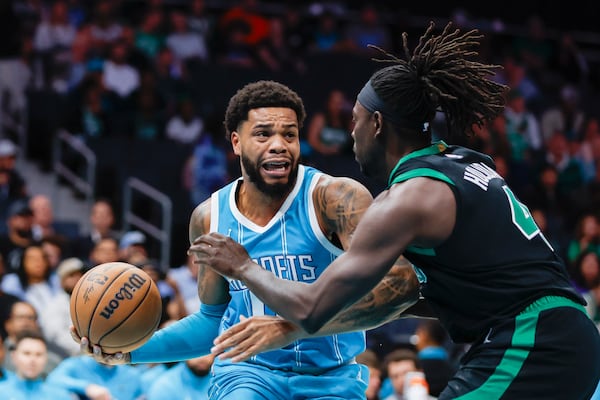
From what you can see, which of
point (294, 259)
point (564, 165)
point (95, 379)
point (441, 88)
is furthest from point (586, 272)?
point (441, 88)

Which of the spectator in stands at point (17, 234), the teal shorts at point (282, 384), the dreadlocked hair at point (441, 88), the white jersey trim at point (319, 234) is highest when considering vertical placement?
the dreadlocked hair at point (441, 88)

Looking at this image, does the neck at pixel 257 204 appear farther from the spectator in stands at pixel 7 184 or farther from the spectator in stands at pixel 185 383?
the spectator in stands at pixel 7 184

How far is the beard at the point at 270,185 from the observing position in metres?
4.79

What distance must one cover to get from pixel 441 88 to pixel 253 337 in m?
1.17

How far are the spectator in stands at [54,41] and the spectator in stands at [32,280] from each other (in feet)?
13.5

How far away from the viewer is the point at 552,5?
689 inches

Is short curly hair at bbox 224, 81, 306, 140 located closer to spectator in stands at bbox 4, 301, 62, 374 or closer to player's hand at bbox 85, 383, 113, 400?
player's hand at bbox 85, 383, 113, 400

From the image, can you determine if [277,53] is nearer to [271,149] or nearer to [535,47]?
[535,47]

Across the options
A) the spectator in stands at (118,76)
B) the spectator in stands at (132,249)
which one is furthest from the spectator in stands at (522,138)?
the spectator in stands at (132,249)

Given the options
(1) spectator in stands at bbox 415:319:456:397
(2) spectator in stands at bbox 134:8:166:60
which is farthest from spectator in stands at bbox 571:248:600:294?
(2) spectator in stands at bbox 134:8:166:60

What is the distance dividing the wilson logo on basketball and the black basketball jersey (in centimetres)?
149

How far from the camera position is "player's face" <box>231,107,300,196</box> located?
15.7ft

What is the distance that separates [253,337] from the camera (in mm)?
3877

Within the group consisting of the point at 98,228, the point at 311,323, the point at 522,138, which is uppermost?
the point at 311,323
